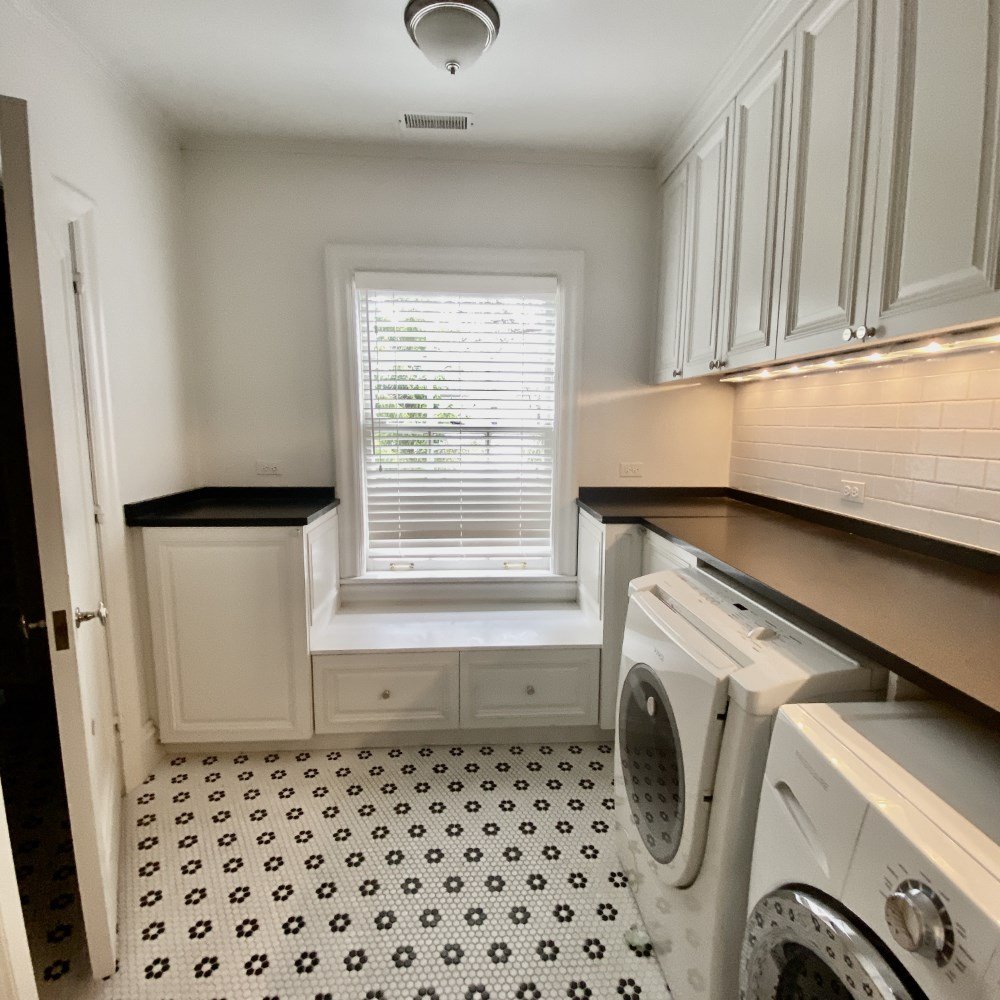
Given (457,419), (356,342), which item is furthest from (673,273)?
(356,342)

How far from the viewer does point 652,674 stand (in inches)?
50.9

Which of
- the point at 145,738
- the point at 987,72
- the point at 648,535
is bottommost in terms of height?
the point at 145,738

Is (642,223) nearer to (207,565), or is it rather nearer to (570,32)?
(570,32)

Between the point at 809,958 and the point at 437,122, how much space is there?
2720 mm

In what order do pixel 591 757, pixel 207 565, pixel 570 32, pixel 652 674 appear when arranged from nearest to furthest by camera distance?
pixel 652 674, pixel 570 32, pixel 207 565, pixel 591 757

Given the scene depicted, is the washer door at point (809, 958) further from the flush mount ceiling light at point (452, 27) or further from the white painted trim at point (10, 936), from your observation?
the flush mount ceiling light at point (452, 27)

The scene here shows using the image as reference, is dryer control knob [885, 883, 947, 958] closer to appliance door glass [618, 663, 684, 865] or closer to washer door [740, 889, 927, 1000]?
washer door [740, 889, 927, 1000]

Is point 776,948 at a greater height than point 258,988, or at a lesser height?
greater

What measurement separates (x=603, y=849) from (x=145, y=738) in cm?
174

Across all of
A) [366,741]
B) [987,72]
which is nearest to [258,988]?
[366,741]

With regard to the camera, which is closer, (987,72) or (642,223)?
(987,72)

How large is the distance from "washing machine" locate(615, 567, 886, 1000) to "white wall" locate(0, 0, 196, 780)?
5.99ft

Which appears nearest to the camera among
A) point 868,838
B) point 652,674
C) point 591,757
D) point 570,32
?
point 868,838

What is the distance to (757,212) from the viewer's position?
1.71 metres
